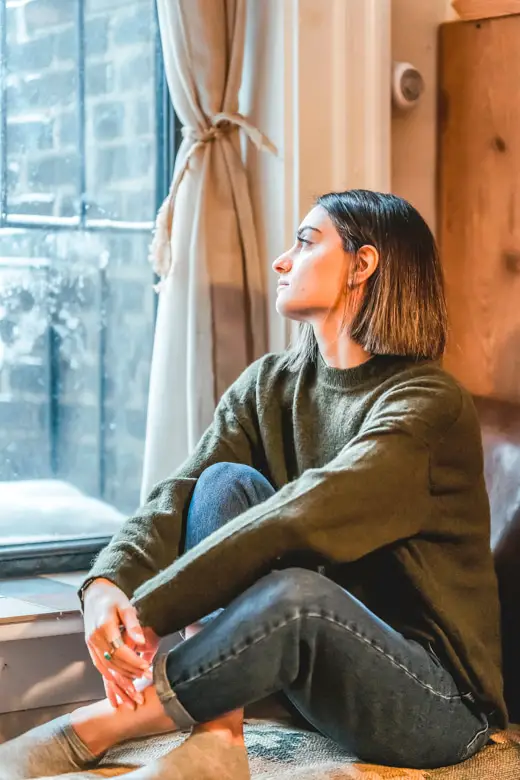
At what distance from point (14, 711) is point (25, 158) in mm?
1106

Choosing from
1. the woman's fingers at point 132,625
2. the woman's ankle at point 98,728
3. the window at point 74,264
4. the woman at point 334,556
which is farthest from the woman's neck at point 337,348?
the window at point 74,264

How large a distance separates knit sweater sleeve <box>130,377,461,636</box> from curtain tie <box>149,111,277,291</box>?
32.1 inches

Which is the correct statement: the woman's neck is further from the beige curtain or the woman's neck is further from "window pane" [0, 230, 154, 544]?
"window pane" [0, 230, 154, 544]

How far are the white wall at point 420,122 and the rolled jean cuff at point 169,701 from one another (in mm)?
1242

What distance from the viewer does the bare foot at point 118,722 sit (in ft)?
4.51

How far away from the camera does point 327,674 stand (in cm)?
136

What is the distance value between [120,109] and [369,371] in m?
0.99

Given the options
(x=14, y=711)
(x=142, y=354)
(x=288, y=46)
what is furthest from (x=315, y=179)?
(x=14, y=711)

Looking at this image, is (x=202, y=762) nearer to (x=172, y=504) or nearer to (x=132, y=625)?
(x=132, y=625)

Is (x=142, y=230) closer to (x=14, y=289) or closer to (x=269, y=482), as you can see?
(x=14, y=289)

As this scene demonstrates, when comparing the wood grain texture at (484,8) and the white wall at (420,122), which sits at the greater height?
the wood grain texture at (484,8)

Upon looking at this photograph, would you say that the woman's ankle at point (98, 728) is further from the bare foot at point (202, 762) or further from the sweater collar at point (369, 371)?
the sweater collar at point (369, 371)

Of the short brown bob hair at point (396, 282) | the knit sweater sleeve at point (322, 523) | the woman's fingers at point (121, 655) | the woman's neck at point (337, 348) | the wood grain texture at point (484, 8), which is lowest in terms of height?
the woman's fingers at point (121, 655)

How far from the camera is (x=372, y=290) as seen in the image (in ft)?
5.18
